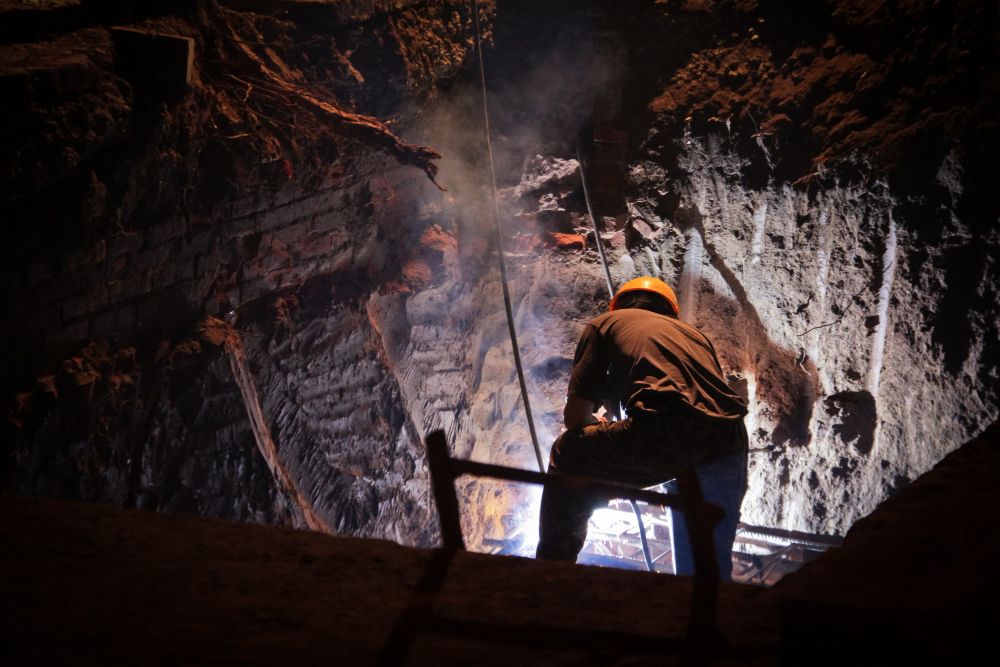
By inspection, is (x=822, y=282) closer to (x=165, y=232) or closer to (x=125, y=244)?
(x=165, y=232)

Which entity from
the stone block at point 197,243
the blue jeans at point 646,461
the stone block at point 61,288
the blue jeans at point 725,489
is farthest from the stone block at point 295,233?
the blue jeans at point 725,489

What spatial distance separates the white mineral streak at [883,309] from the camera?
10.5ft

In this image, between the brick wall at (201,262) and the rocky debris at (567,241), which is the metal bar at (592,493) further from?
the rocky debris at (567,241)

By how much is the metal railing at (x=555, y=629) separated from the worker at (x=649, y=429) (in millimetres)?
917

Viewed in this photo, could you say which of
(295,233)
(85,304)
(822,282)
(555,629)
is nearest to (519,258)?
(295,233)

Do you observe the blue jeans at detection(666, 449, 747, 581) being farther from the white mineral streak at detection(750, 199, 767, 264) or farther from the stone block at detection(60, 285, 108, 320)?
the stone block at detection(60, 285, 108, 320)

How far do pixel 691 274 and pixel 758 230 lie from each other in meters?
0.62

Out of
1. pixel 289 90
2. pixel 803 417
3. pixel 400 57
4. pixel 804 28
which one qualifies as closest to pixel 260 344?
pixel 289 90

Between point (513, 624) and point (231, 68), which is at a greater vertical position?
point (231, 68)

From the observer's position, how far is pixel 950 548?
4.49 feet

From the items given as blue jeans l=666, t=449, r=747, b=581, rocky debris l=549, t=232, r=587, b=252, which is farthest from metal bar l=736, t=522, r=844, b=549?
rocky debris l=549, t=232, r=587, b=252

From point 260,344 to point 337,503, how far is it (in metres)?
1.37

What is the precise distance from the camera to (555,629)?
4.22 feet

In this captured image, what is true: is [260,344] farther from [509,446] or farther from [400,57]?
[509,446]
